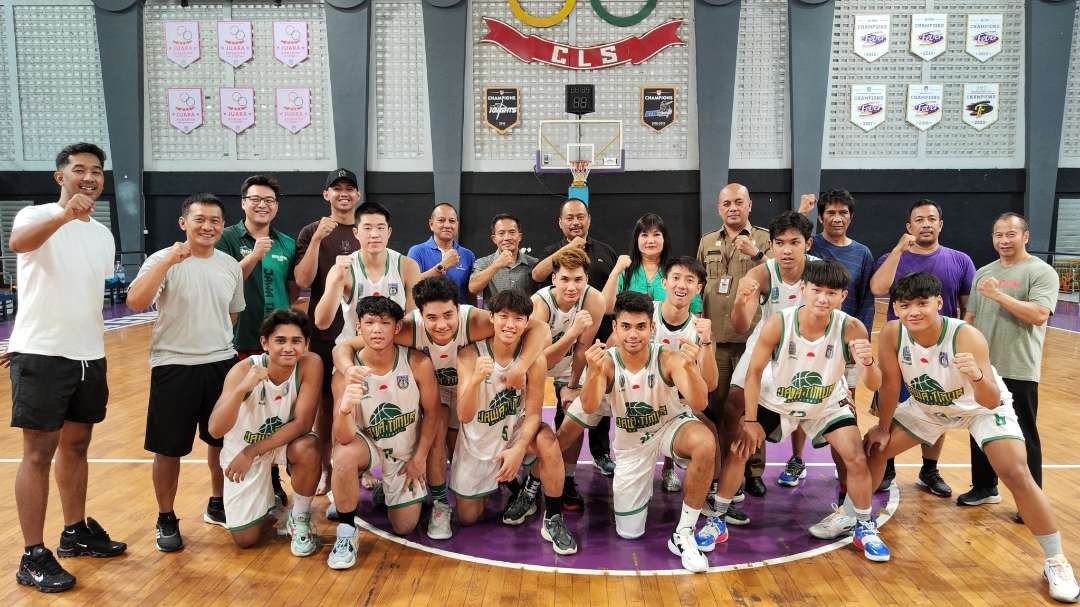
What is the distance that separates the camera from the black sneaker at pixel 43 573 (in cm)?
311

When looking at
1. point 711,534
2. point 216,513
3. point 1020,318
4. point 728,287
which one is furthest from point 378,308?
point 1020,318

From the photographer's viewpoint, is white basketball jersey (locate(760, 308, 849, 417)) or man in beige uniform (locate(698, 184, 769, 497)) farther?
man in beige uniform (locate(698, 184, 769, 497))

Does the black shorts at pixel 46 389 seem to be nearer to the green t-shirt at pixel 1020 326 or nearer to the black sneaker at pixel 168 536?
the black sneaker at pixel 168 536

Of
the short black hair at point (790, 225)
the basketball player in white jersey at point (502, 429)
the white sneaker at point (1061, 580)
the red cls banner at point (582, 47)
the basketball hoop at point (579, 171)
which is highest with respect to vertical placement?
the red cls banner at point (582, 47)

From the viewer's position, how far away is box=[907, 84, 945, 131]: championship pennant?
47.3ft

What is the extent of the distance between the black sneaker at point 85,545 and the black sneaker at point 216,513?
0.48m

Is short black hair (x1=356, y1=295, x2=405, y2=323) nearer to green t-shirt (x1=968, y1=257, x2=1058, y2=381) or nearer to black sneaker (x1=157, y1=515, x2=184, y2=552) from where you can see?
black sneaker (x1=157, y1=515, x2=184, y2=552)

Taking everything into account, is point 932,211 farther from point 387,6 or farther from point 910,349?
point 387,6

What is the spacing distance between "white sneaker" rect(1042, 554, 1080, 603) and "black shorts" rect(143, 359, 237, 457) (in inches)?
170

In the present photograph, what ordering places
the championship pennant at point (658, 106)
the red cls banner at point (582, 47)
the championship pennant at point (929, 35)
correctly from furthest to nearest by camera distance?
the championship pennant at point (658, 106) → the red cls banner at point (582, 47) → the championship pennant at point (929, 35)

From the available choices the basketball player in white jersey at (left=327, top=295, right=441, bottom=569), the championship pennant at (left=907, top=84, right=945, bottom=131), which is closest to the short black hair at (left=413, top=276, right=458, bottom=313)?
the basketball player in white jersey at (left=327, top=295, right=441, bottom=569)

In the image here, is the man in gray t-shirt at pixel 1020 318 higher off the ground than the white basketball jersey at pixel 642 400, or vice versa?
the man in gray t-shirt at pixel 1020 318

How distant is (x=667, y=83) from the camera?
47.9 ft

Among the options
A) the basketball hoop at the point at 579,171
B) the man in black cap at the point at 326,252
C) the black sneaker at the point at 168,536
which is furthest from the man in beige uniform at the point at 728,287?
the basketball hoop at the point at 579,171
